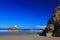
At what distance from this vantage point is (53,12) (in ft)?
122

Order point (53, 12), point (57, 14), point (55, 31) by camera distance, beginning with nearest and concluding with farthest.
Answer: point (55, 31) → point (57, 14) → point (53, 12)

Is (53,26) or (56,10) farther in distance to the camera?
(56,10)

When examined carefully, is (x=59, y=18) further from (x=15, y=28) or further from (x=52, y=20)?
(x=15, y=28)

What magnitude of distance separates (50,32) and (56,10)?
5.28 metres

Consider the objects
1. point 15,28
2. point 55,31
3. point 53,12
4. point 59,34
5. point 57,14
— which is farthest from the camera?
point 15,28

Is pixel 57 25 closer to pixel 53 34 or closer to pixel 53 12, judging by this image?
pixel 53 34

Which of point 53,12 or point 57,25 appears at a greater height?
point 53,12

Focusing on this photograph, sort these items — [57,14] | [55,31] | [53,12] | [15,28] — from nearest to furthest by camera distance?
1. [55,31]
2. [57,14]
3. [53,12]
4. [15,28]

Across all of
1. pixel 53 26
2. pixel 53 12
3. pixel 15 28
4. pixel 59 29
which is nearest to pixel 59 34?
pixel 59 29

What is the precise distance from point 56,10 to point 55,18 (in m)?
2.50

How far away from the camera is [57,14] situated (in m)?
34.8

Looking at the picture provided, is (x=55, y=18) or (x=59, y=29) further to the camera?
(x=55, y=18)

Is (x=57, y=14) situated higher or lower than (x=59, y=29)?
higher

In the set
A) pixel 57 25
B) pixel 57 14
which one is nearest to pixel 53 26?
pixel 57 25
